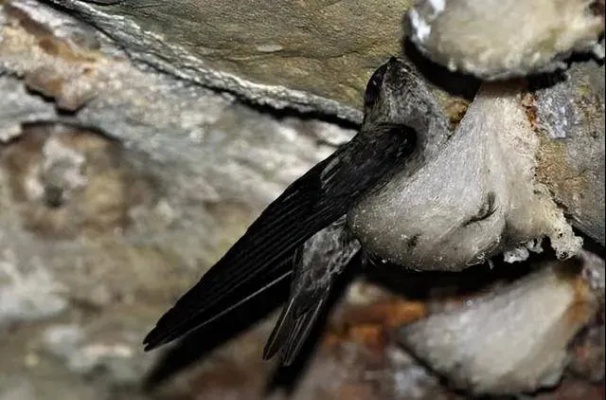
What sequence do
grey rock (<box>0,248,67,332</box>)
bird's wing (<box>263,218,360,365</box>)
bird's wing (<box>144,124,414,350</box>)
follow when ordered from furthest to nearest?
1. grey rock (<box>0,248,67,332</box>)
2. bird's wing (<box>263,218,360,365</box>)
3. bird's wing (<box>144,124,414,350</box>)

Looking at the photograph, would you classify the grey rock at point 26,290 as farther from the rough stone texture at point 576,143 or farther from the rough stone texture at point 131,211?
the rough stone texture at point 576,143

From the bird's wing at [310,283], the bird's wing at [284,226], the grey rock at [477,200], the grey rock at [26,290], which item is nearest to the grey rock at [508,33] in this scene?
the grey rock at [477,200]

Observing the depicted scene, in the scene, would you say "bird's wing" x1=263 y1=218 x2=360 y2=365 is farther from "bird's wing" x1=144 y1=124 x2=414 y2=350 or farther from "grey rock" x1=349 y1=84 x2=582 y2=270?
"grey rock" x1=349 y1=84 x2=582 y2=270

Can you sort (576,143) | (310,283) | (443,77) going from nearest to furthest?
(576,143), (443,77), (310,283)

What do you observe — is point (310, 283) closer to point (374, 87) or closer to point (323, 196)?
point (323, 196)

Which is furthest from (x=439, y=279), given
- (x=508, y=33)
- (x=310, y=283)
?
(x=508, y=33)

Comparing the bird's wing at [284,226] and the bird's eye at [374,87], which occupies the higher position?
the bird's eye at [374,87]

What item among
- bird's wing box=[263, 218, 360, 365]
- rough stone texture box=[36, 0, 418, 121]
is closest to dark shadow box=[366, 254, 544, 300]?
bird's wing box=[263, 218, 360, 365]

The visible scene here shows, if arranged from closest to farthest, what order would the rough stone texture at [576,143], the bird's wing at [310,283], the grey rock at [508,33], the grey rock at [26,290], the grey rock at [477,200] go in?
the grey rock at [508,33] < the rough stone texture at [576,143] < the grey rock at [477,200] < the bird's wing at [310,283] < the grey rock at [26,290]
